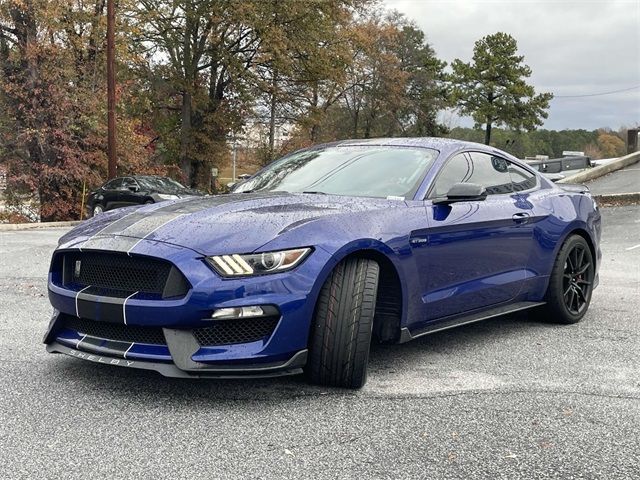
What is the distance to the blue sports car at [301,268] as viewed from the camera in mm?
3254

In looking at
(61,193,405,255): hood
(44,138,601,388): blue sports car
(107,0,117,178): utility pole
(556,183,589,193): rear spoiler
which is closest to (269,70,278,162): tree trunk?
(107,0,117,178): utility pole

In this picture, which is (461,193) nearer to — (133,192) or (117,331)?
(117,331)

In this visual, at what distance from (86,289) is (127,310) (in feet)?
1.32

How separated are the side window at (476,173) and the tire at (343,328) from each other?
106 cm

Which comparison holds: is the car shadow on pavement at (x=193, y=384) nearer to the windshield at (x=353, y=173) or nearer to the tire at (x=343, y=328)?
the tire at (x=343, y=328)

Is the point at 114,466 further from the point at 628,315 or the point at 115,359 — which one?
the point at 628,315

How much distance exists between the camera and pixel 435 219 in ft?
13.6

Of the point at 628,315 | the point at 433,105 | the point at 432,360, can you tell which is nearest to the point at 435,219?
the point at 432,360

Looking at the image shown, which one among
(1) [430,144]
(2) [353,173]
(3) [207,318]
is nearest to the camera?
(3) [207,318]

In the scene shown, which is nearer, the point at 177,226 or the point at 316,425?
the point at 316,425

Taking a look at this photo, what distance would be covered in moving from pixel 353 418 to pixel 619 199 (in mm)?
18059

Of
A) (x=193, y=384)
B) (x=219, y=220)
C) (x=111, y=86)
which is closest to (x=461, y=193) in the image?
(x=219, y=220)

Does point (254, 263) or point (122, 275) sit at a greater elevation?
point (254, 263)

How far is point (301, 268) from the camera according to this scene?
3336mm
